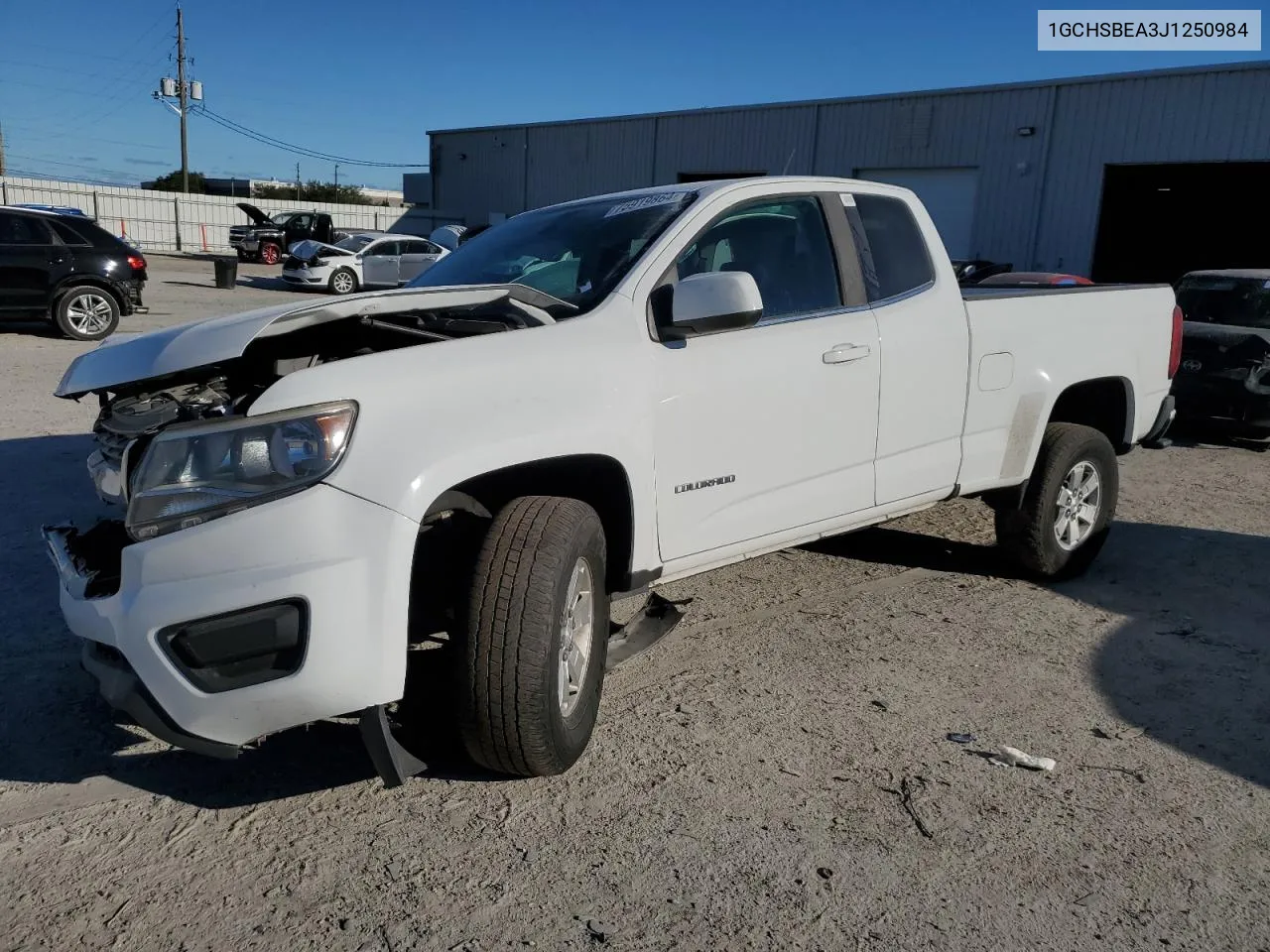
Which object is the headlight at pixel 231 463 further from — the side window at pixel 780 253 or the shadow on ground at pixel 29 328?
the shadow on ground at pixel 29 328

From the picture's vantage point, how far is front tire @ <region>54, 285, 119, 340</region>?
1334cm

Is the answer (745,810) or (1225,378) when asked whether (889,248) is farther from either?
(1225,378)

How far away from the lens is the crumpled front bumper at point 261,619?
2.50m

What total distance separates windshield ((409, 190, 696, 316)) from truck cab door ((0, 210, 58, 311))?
36.4 feet

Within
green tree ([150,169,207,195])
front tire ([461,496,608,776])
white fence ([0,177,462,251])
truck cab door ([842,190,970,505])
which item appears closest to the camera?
front tire ([461,496,608,776])

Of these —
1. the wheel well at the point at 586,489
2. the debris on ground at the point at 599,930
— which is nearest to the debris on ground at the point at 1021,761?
the wheel well at the point at 586,489

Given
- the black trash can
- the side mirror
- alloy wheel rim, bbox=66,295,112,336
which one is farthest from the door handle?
the black trash can

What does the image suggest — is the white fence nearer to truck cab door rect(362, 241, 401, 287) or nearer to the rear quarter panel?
truck cab door rect(362, 241, 401, 287)

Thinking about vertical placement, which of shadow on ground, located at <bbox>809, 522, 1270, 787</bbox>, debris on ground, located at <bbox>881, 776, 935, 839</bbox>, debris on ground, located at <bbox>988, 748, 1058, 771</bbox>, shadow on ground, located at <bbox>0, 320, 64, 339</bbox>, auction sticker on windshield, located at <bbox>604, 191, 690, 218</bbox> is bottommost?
debris on ground, located at <bbox>881, 776, 935, 839</bbox>

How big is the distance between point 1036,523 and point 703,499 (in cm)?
229

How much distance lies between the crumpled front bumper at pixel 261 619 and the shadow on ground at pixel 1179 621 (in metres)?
2.73

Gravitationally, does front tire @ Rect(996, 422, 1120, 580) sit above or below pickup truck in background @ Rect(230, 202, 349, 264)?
below

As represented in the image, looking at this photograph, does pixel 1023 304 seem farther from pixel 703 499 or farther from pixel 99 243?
pixel 99 243

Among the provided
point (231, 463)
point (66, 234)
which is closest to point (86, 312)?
point (66, 234)
